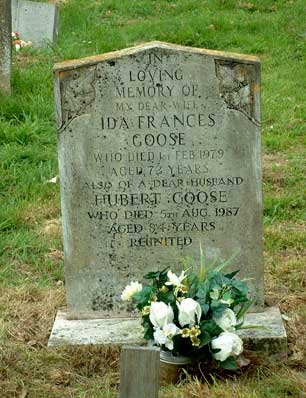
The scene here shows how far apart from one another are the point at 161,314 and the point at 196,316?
149 millimetres

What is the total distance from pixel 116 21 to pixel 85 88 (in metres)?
8.88

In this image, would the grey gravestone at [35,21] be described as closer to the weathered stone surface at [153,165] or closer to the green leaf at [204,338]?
the weathered stone surface at [153,165]

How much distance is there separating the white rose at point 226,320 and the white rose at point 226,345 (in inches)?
1.3

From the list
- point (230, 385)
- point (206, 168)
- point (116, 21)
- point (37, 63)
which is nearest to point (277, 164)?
point (206, 168)

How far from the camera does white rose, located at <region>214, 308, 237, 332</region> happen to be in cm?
405

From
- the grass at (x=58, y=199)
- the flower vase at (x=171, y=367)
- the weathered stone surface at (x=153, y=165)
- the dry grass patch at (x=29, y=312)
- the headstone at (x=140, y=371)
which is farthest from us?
the dry grass patch at (x=29, y=312)

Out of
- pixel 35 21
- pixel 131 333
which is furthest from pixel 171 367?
pixel 35 21

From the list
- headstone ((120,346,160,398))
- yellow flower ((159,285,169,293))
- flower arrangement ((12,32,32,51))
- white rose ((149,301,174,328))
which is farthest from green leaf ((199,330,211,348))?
flower arrangement ((12,32,32,51))

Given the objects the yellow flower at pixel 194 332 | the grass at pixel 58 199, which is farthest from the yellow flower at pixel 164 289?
the grass at pixel 58 199

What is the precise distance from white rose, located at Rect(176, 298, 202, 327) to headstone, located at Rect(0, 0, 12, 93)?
507 cm

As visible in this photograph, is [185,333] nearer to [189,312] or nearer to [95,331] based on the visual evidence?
[189,312]

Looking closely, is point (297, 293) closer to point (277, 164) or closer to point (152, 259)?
point (152, 259)

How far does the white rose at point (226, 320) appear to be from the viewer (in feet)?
13.3

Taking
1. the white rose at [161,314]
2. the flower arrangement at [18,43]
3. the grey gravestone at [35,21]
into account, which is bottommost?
the white rose at [161,314]
